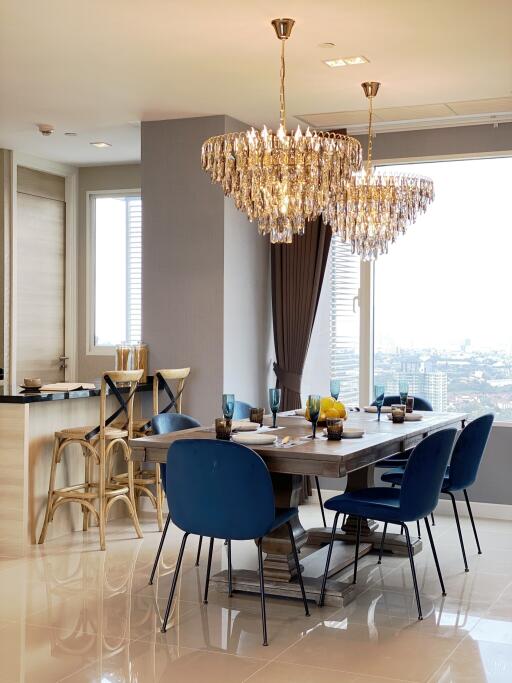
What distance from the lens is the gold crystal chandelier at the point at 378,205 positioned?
5250 millimetres

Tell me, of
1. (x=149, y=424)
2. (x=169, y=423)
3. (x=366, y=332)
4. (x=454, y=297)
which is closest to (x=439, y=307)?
(x=454, y=297)

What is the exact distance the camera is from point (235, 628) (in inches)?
154

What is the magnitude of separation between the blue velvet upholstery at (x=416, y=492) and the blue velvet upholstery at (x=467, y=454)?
619mm

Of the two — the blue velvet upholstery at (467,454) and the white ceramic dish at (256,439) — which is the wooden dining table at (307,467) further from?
the blue velvet upholstery at (467,454)

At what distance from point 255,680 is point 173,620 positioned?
0.75m

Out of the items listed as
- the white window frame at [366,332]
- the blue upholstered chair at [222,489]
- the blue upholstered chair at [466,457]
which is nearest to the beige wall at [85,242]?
the white window frame at [366,332]

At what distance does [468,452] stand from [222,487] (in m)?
1.74

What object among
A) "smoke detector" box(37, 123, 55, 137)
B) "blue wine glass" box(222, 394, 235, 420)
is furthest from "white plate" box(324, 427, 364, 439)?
"smoke detector" box(37, 123, 55, 137)

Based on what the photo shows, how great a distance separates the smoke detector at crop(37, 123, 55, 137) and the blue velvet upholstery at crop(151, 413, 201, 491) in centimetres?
276

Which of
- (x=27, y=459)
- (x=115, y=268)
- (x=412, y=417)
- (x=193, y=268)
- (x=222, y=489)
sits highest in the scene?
(x=115, y=268)

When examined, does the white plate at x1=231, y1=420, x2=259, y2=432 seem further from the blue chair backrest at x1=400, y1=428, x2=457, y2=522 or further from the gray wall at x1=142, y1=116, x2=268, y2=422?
the gray wall at x1=142, y1=116, x2=268, y2=422

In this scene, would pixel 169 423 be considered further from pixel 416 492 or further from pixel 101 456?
pixel 416 492

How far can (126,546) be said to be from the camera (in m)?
5.40

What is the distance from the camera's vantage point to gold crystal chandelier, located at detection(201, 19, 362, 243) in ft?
13.8
